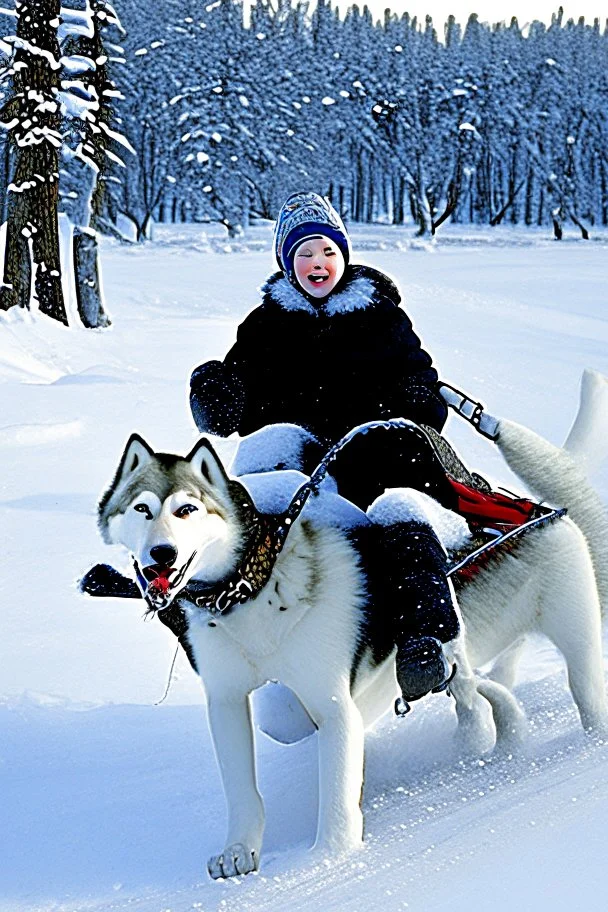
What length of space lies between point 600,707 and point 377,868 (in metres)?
1.15

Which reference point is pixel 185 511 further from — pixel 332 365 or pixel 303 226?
pixel 303 226

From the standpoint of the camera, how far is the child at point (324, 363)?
3.16 m

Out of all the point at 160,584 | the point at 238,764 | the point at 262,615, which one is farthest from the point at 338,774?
the point at 160,584

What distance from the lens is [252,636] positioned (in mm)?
2531

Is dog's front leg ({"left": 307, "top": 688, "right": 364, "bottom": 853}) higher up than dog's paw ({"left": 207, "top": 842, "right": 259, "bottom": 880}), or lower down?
higher up

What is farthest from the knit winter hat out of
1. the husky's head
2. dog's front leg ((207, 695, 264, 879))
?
dog's front leg ((207, 695, 264, 879))

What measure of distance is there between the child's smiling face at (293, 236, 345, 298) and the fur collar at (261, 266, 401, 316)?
1.2 inches

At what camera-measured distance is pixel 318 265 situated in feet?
11.0

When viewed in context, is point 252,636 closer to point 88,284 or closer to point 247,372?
point 247,372

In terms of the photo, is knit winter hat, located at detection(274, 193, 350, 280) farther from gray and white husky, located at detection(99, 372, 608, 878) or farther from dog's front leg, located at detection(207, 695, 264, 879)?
dog's front leg, located at detection(207, 695, 264, 879)

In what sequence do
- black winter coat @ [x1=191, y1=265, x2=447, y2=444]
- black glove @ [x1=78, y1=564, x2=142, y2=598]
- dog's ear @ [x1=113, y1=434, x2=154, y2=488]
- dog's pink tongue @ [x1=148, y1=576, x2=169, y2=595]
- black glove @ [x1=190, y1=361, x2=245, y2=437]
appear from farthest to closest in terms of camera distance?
black winter coat @ [x1=191, y1=265, x2=447, y2=444]
black glove @ [x1=190, y1=361, x2=245, y2=437]
black glove @ [x1=78, y1=564, x2=142, y2=598]
dog's ear @ [x1=113, y1=434, x2=154, y2=488]
dog's pink tongue @ [x1=148, y1=576, x2=169, y2=595]

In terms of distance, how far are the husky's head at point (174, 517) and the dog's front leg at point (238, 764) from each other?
38cm

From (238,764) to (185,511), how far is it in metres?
0.71

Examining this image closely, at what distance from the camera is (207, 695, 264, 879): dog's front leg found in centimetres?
259
